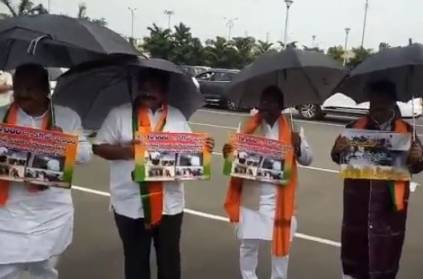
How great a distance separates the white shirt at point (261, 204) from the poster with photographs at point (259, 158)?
4.3 inches

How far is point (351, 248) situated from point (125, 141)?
176 cm

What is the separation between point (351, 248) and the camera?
3801 millimetres

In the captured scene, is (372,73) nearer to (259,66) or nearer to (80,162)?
(259,66)

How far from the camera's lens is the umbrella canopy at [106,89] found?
3236mm

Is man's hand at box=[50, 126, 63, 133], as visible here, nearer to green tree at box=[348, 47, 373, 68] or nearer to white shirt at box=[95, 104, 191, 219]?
white shirt at box=[95, 104, 191, 219]

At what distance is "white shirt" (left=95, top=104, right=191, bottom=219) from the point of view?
129 inches

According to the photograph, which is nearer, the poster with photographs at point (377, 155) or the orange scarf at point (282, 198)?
the poster with photographs at point (377, 155)

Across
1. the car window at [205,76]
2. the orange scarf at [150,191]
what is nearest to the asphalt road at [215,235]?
the orange scarf at [150,191]

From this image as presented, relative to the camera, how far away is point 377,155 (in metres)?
3.52

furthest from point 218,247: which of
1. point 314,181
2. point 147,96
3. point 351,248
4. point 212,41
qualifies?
point 212,41

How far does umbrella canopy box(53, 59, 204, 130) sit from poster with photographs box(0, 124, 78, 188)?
0.38 m

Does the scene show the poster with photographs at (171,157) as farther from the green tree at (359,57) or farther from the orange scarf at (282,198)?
the green tree at (359,57)

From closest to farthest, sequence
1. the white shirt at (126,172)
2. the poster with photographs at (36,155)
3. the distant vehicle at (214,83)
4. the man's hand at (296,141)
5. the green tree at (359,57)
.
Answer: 1. the poster with photographs at (36,155)
2. the white shirt at (126,172)
3. the man's hand at (296,141)
4. the green tree at (359,57)
5. the distant vehicle at (214,83)

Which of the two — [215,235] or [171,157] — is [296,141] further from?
[215,235]
